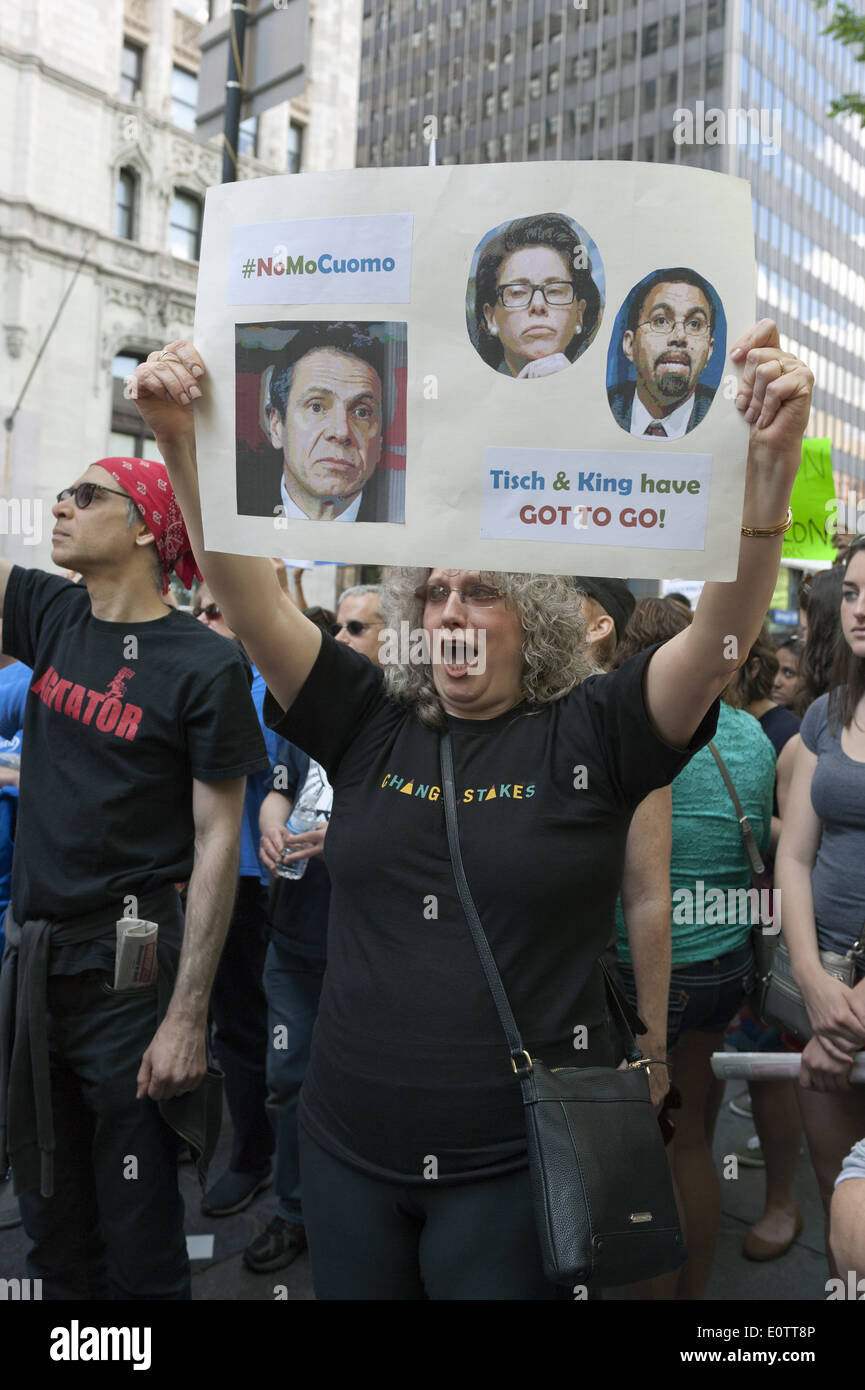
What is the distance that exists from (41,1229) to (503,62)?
215 feet

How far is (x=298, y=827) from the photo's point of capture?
11.5 ft

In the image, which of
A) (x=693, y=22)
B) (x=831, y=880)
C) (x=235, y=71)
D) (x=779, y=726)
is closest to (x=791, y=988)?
(x=831, y=880)

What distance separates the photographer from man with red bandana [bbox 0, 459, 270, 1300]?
2.35m

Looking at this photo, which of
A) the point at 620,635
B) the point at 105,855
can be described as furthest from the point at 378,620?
the point at 105,855

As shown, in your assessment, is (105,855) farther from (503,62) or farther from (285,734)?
(503,62)

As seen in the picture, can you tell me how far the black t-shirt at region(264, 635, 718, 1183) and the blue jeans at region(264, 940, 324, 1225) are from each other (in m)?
1.57

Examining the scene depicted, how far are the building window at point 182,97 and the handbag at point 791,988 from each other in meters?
25.7

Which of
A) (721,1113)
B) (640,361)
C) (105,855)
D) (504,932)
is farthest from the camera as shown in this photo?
(721,1113)

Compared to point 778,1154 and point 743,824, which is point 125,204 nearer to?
point 743,824

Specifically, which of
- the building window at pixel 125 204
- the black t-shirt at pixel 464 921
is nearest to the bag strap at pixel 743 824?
the black t-shirt at pixel 464 921

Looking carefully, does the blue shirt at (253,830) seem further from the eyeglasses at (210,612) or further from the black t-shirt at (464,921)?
the black t-shirt at (464,921)

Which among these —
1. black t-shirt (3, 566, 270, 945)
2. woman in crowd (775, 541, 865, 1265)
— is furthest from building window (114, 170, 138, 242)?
woman in crowd (775, 541, 865, 1265)

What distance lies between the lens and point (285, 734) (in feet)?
6.41

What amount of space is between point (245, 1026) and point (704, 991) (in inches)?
72.3
